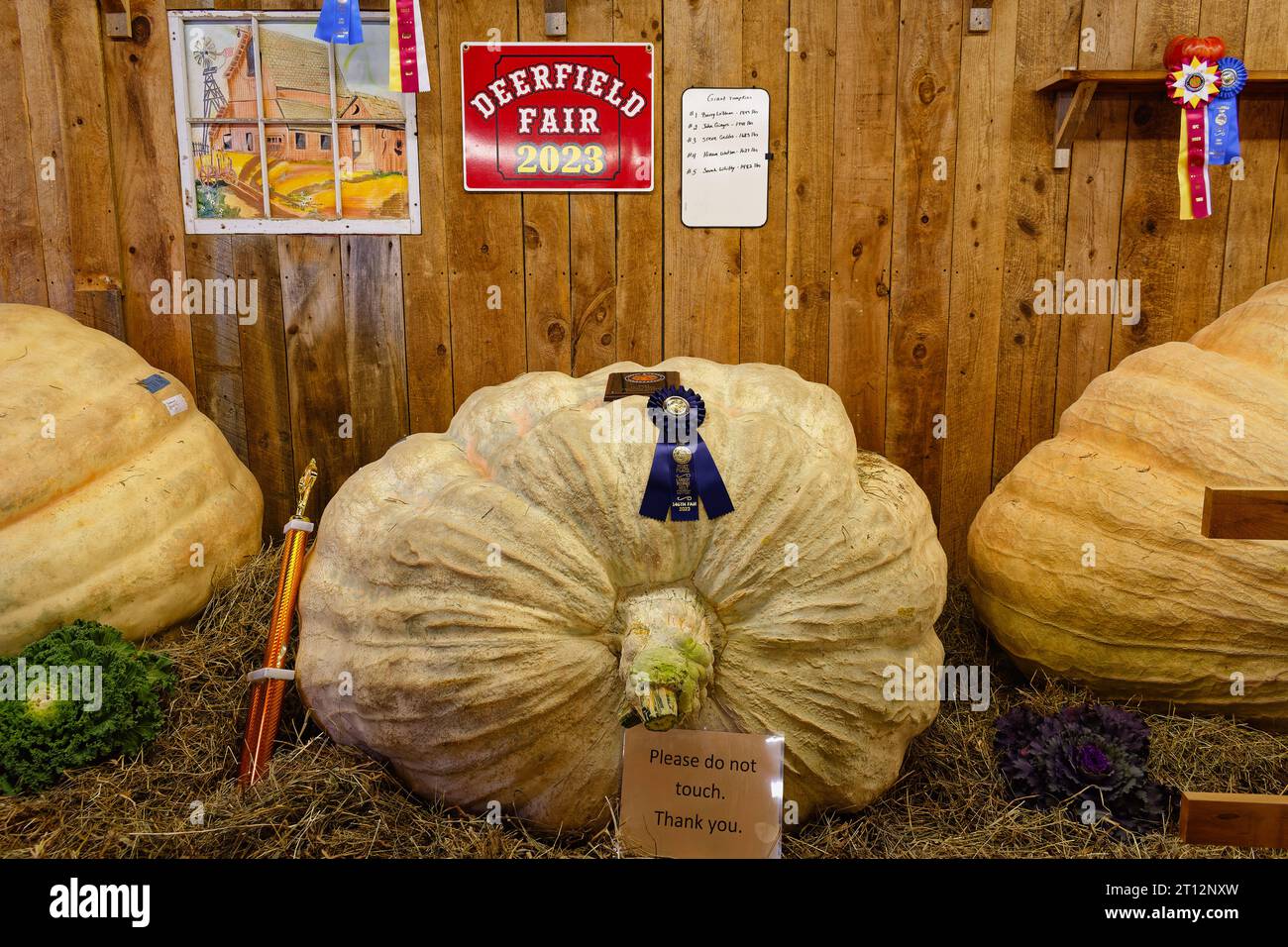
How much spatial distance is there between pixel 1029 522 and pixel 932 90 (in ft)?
3.98

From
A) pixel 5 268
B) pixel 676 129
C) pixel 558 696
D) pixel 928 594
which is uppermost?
pixel 676 129

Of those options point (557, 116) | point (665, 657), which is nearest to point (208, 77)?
point (557, 116)

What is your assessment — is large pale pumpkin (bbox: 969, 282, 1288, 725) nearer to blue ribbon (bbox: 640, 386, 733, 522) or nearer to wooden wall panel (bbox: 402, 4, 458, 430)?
blue ribbon (bbox: 640, 386, 733, 522)

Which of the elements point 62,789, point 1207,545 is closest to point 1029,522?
point 1207,545

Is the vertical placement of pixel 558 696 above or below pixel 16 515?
below

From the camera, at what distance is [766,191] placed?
2.62 m

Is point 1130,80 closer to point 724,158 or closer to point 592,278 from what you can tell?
point 724,158

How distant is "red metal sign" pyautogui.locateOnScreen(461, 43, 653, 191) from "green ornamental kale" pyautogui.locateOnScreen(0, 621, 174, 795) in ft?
4.87

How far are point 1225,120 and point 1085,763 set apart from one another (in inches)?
68.9

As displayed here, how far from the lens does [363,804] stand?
183 centimetres

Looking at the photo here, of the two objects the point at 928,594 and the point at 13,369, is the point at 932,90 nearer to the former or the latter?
the point at 928,594

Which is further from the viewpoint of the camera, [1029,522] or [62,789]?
[1029,522]

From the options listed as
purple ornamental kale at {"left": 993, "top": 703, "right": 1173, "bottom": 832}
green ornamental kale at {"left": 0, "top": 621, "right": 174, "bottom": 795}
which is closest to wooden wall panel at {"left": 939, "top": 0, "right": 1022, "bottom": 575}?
purple ornamental kale at {"left": 993, "top": 703, "right": 1173, "bottom": 832}

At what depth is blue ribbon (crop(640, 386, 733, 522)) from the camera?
1702mm
